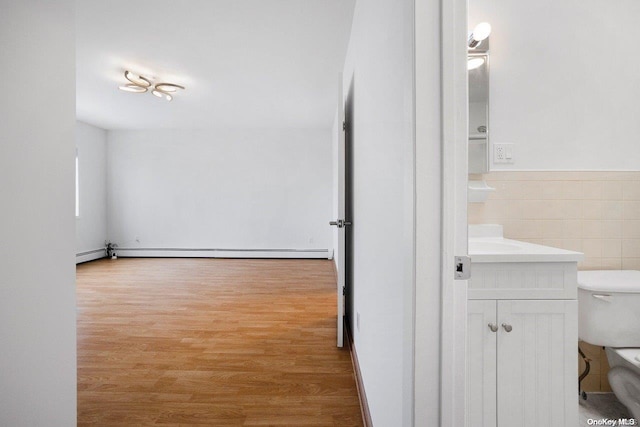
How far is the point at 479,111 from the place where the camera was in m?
1.78

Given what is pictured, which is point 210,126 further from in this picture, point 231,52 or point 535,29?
point 535,29

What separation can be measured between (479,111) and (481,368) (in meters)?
1.34

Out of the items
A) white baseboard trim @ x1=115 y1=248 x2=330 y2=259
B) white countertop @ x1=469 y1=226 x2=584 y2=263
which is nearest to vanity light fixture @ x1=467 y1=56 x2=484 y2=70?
white countertop @ x1=469 y1=226 x2=584 y2=263

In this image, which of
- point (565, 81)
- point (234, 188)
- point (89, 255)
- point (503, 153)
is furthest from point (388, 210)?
point (89, 255)

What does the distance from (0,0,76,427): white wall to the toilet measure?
2165mm

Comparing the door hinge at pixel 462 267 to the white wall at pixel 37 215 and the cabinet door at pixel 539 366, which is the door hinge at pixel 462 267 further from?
the white wall at pixel 37 215

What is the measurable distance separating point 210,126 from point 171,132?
0.85 meters

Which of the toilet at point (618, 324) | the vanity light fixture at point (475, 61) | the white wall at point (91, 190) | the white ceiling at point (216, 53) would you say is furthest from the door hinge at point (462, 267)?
the white wall at point (91, 190)

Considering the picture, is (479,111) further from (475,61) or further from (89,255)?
(89,255)

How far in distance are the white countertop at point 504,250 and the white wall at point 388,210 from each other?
40 centimetres

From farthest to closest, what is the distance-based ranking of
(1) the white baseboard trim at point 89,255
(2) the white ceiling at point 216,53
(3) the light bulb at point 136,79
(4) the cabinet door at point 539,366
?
(1) the white baseboard trim at point 89,255 < (3) the light bulb at point 136,79 < (2) the white ceiling at point 216,53 < (4) the cabinet door at point 539,366

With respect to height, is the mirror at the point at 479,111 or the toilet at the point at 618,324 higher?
the mirror at the point at 479,111

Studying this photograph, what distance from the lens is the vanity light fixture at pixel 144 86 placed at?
3.54 metres

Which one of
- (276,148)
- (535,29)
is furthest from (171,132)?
(535,29)
